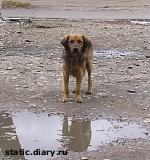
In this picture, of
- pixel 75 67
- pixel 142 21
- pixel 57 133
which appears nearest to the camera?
pixel 57 133

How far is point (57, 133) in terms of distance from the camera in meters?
6.61

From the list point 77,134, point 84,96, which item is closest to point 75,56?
point 84,96

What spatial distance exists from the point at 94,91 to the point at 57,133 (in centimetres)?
233

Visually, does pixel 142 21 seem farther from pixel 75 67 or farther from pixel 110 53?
pixel 75 67

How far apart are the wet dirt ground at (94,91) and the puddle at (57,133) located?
0.04ft

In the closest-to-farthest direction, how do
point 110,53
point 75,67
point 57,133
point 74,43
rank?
point 57,133 < point 74,43 < point 75,67 < point 110,53

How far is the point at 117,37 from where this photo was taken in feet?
49.2

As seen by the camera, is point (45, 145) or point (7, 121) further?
point (7, 121)

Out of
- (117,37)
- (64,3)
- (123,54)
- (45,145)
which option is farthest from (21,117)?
(64,3)

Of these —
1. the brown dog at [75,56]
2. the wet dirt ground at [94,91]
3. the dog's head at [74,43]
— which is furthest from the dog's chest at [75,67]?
the wet dirt ground at [94,91]

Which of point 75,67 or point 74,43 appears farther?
point 75,67

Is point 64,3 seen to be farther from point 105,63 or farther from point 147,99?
point 147,99

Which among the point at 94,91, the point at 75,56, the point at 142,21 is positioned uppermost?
the point at 75,56

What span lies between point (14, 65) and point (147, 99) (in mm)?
3450
